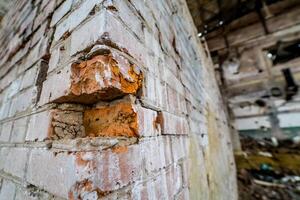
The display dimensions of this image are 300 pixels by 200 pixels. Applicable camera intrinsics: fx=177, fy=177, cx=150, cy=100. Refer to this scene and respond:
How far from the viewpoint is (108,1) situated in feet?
1.55

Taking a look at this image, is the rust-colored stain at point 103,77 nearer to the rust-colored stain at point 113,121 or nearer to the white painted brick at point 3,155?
the rust-colored stain at point 113,121

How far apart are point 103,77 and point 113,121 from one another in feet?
0.36

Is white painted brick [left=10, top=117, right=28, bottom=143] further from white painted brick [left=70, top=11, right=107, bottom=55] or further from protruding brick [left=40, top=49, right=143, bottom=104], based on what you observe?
white painted brick [left=70, top=11, right=107, bottom=55]

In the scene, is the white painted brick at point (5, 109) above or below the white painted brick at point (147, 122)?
above

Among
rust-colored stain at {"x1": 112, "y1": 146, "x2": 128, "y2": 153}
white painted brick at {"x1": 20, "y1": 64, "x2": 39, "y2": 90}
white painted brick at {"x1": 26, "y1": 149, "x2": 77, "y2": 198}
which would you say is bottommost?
white painted brick at {"x1": 26, "y1": 149, "x2": 77, "y2": 198}

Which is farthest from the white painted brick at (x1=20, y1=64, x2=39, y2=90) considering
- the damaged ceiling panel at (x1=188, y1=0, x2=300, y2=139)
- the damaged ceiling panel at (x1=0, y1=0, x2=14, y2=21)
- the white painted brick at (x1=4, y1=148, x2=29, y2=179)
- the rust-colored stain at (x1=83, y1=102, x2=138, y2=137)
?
the damaged ceiling panel at (x1=188, y1=0, x2=300, y2=139)

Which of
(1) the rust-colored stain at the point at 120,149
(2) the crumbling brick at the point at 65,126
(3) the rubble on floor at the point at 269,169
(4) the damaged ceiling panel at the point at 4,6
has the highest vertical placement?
(4) the damaged ceiling panel at the point at 4,6

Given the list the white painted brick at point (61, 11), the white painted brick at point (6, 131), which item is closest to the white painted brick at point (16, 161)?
the white painted brick at point (6, 131)

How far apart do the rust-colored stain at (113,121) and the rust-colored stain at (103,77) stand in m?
0.04

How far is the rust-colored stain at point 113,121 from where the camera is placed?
43 centimetres

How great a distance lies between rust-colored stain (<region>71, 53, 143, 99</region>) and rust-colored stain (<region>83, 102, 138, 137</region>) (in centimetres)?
4

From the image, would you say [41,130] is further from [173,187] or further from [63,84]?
[173,187]

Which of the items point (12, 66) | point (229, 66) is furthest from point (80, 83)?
point (229, 66)

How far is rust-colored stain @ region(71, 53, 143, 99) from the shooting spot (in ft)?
1.34
